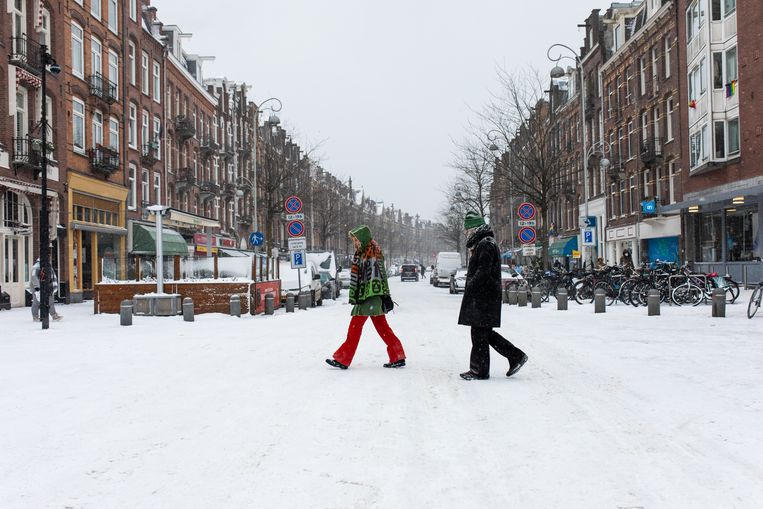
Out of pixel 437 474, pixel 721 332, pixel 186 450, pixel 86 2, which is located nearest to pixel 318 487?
pixel 437 474

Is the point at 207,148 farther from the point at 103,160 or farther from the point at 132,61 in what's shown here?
the point at 103,160

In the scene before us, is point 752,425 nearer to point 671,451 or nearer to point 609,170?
point 671,451

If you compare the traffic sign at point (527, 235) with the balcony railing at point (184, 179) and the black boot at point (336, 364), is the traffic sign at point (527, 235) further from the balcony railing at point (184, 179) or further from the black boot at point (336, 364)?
the balcony railing at point (184, 179)

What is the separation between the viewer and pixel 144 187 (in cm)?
3431

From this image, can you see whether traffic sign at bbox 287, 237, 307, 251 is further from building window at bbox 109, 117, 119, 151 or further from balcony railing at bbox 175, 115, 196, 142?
balcony railing at bbox 175, 115, 196, 142

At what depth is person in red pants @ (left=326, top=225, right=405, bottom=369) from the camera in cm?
760

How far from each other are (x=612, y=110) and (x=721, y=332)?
32.6m

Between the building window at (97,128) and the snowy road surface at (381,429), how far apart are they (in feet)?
Result: 67.5

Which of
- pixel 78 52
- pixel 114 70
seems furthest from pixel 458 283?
pixel 78 52

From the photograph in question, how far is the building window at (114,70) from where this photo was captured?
2984 centimetres

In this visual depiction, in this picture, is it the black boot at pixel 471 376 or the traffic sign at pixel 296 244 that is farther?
the traffic sign at pixel 296 244

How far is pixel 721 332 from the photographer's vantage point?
1120 centimetres

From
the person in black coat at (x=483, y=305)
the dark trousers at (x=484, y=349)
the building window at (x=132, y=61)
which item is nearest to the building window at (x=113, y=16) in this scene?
the building window at (x=132, y=61)

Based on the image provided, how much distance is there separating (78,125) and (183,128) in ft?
43.2
